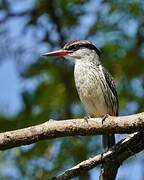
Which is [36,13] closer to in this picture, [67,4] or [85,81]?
[67,4]

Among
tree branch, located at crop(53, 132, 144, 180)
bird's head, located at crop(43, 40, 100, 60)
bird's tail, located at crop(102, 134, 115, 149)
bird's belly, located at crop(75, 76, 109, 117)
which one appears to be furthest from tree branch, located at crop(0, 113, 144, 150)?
bird's head, located at crop(43, 40, 100, 60)

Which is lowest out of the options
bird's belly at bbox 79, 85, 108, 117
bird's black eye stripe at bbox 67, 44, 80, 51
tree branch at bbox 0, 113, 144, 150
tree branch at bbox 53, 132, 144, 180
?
bird's belly at bbox 79, 85, 108, 117

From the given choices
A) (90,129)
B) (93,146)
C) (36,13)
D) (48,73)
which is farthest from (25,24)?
(90,129)

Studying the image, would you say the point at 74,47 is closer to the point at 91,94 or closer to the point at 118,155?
the point at 91,94

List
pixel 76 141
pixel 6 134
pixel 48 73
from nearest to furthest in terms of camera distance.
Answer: pixel 6 134, pixel 76 141, pixel 48 73

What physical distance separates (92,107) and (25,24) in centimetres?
145

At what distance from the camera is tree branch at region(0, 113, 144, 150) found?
3.24 m

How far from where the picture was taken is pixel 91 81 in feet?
16.8

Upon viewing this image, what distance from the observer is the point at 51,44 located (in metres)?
6.09

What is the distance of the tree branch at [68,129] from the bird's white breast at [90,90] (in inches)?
66.5

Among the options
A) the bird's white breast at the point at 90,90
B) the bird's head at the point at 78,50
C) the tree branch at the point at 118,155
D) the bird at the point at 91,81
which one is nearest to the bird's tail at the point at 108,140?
the bird at the point at 91,81

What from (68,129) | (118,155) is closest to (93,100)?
(118,155)

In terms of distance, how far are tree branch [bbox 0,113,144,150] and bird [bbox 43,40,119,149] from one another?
1.59m

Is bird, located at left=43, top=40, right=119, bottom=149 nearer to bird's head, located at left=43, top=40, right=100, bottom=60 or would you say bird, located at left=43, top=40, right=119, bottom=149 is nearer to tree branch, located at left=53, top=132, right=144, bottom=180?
bird's head, located at left=43, top=40, right=100, bottom=60
